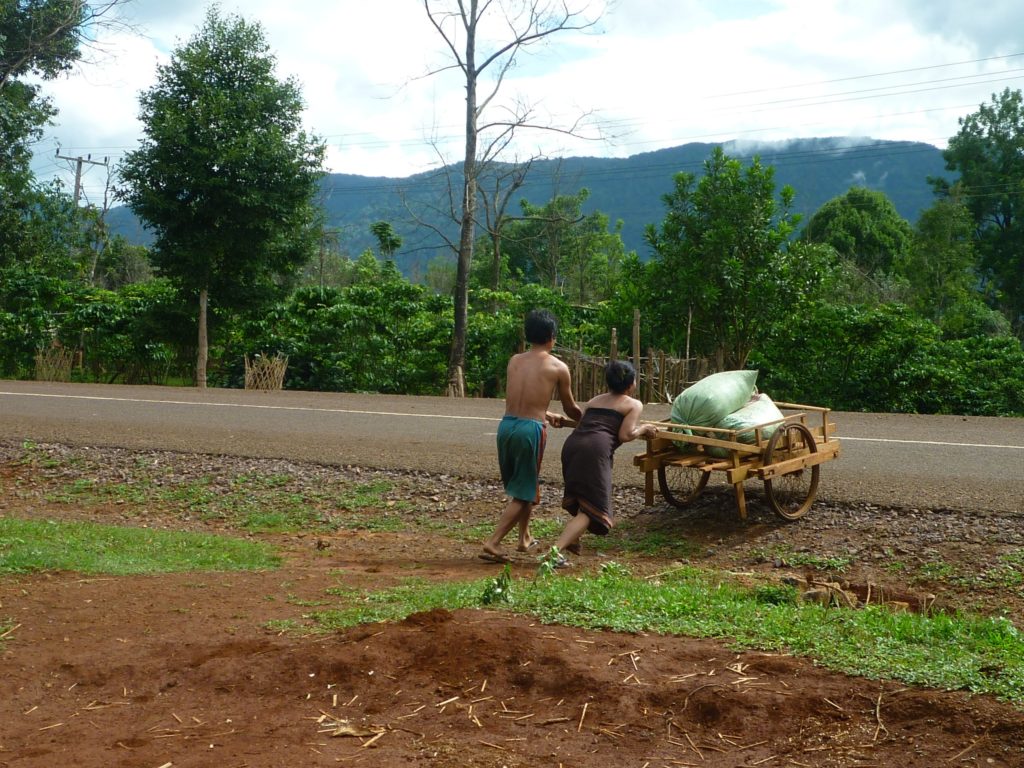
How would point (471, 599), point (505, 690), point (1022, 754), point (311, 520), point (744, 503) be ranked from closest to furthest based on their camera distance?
1. point (1022, 754)
2. point (505, 690)
3. point (471, 599)
4. point (744, 503)
5. point (311, 520)

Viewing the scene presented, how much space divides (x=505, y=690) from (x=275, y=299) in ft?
69.9

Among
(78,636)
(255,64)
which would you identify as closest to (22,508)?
(78,636)

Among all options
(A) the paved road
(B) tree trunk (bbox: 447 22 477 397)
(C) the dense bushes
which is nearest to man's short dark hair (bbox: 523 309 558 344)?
(A) the paved road

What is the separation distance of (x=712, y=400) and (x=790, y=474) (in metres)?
1.14

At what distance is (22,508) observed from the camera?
32.7ft

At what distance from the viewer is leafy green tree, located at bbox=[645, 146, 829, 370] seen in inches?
739

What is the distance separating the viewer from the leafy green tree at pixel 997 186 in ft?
172

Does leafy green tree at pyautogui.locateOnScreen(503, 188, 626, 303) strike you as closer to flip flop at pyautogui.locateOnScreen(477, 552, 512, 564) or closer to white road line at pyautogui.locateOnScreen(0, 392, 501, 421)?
white road line at pyautogui.locateOnScreen(0, 392, 501, 421)

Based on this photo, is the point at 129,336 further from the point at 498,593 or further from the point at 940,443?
the point at 498,593

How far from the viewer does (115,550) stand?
7.73 metres

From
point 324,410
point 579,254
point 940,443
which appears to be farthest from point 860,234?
point 940,443

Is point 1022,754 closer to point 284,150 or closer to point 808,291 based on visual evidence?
point 808,291

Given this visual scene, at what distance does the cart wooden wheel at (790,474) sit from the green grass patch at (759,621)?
1956 millimetres

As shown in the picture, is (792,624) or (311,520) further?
(311,520)
